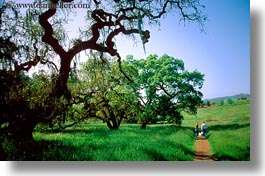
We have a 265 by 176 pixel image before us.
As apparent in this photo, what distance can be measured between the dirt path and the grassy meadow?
0.05 m

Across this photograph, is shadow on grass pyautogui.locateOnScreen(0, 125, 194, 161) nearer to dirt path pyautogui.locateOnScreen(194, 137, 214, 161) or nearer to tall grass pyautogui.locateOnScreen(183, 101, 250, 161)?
dirt path pyautogui.locateOnScreen(194, 137, 214, 161)

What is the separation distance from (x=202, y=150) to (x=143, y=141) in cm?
64

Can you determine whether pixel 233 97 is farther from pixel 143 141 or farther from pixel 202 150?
pixel 143 141

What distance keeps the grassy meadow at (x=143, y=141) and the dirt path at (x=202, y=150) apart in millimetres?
52

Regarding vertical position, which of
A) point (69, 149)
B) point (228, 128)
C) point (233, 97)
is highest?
point (233, 97)

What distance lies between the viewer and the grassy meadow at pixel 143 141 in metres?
4.97

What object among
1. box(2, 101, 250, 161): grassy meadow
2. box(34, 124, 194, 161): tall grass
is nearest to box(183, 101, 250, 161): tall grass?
box(2, 101, 250, 161): grassy meadow

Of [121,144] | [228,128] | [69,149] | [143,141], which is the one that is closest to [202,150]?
[228,128]

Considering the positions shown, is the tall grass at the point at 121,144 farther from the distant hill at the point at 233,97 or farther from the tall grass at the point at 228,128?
the distant hill at the point at 233,97

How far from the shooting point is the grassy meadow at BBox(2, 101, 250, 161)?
196 inches

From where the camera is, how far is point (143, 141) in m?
5.06

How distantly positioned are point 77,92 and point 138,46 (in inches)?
33.3

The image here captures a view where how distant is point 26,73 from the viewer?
5.16 meters

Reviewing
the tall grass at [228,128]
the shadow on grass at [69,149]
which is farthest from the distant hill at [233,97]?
the shadow on grass at [69,149]
